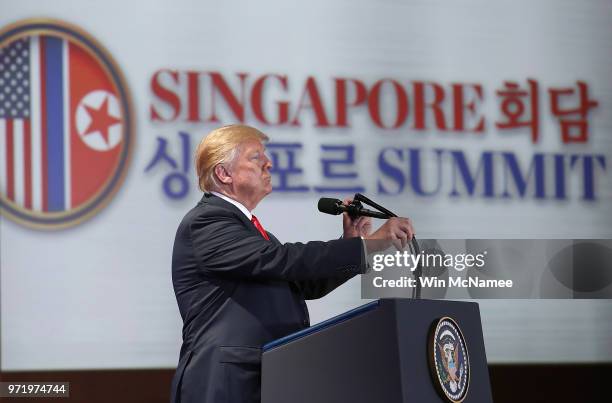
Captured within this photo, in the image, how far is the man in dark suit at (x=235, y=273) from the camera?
6.88 ft

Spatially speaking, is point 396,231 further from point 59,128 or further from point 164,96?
point 59,128

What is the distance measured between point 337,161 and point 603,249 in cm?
140

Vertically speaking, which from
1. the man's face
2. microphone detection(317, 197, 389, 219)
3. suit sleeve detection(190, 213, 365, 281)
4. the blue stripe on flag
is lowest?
suit sleeve detection(190, 213, 365, 281)

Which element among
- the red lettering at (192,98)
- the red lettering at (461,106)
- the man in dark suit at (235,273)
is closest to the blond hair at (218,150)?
the man in dark suit at (235,273)

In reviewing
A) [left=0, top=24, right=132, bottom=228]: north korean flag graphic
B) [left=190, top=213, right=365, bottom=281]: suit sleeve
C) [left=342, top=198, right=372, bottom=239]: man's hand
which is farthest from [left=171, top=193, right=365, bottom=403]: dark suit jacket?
[left=0, top=24, right=132, bottom=228]: north korean flag graphic

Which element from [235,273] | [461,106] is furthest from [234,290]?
[461,106]

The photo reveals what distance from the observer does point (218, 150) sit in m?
2.34

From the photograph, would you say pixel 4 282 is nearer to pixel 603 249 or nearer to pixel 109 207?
pixel 109 207

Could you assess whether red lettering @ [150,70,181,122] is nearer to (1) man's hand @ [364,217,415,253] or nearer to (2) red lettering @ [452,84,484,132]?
(2) red lettering @ [452,84,484,132]

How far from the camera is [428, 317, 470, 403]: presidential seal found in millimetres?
1861

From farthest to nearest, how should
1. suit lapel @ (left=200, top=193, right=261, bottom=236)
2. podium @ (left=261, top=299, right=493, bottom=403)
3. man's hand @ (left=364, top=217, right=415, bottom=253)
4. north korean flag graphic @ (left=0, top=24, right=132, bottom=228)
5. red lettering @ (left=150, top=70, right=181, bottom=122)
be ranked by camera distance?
red lettering @ (left=150, top=70, right=181, bottom=122) → north korean flag graphic @ (left=0, top=24, right=132, bottom=228) → suit lapel @ (left=200, top=193, right=261, bottom=236) → man's hand @ (left=364, top=217, right=415, bottom=253) → podium @ (left=261, top=299, right=493, bottom=403)

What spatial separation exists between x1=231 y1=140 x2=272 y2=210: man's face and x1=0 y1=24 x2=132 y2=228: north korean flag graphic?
1644mm

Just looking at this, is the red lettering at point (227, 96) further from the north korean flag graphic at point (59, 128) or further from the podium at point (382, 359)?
the podium at point (382, 359)

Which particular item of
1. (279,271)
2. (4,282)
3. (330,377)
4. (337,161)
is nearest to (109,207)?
(4,282)
